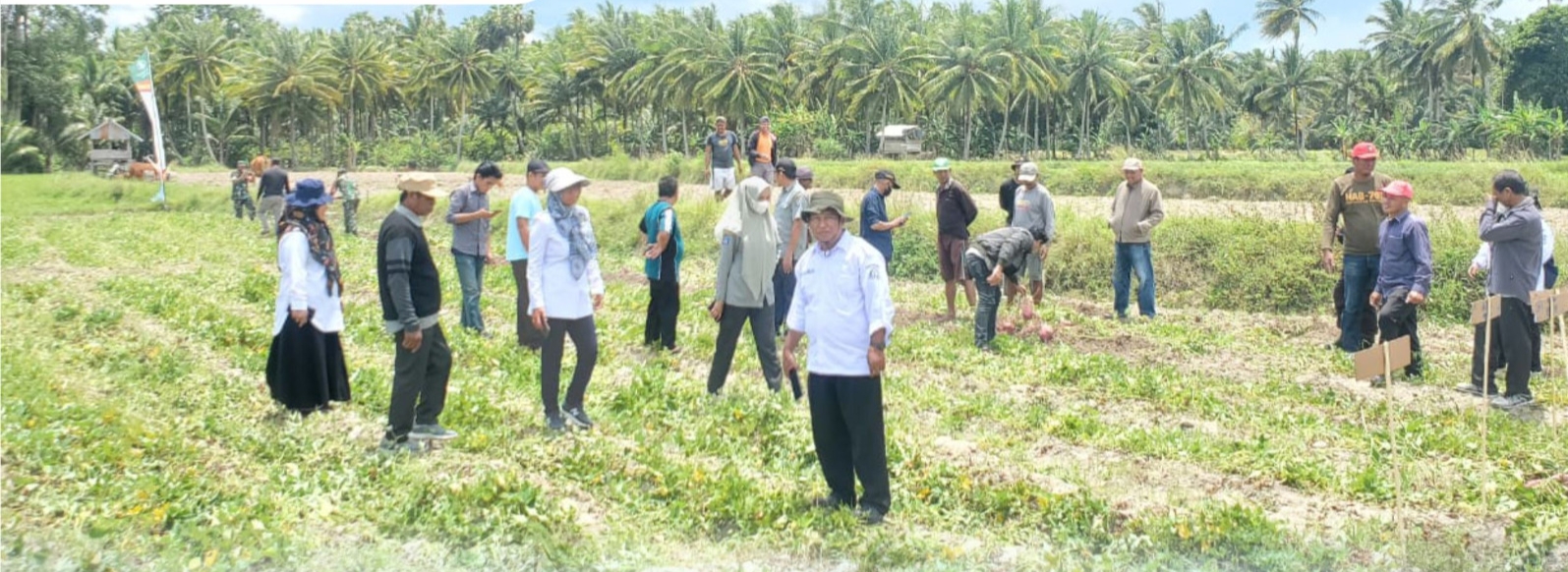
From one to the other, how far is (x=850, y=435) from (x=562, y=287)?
212cm

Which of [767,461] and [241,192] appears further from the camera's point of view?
[241,192]

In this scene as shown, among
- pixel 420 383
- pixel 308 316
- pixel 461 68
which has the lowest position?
pixel 420 383

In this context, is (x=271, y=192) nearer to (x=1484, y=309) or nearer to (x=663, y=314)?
(x=663, y=314)

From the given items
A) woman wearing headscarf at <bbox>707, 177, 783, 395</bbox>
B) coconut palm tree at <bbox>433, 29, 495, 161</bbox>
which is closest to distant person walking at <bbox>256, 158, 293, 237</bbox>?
woman wearing headscarf at <bbox>707, 177, 783, 395</bbox>

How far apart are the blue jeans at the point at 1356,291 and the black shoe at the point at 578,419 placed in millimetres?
5971

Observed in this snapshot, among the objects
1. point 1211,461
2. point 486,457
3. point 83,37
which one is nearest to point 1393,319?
point 1211,461

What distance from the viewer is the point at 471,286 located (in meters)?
9.87

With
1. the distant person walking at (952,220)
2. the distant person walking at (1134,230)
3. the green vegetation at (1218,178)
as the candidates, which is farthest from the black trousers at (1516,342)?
the green vegetation at (1218,178)

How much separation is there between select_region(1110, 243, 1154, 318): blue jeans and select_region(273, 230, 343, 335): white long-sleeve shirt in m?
7.12

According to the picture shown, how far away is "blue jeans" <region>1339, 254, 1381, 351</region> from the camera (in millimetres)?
9227

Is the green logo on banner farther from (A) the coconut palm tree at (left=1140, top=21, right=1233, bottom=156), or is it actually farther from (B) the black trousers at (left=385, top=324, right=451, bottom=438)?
(A) the coconut palm tree at (left=1140, top=21, right=1233, bottom=156)

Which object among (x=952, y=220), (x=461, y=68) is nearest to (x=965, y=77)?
(x=461, y=68)

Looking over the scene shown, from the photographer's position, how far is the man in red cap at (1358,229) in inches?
360

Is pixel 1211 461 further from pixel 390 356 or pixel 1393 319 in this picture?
pixel 390 356
